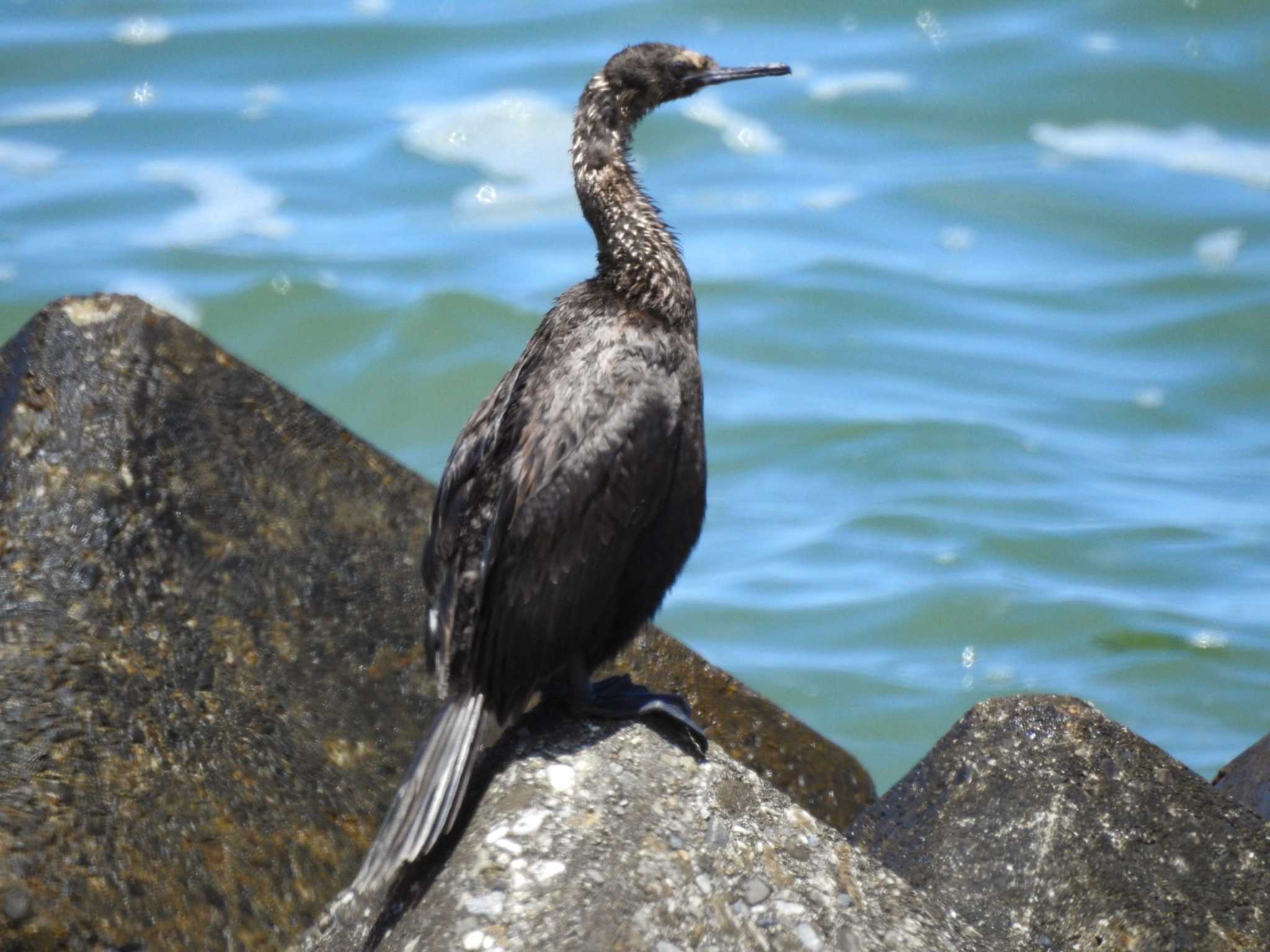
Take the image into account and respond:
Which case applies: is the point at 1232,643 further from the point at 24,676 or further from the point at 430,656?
the point at 24,676

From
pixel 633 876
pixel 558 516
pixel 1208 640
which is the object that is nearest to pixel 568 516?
pixel 558 516

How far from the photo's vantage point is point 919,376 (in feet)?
36.6

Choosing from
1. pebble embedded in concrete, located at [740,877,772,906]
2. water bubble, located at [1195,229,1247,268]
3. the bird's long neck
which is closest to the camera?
pebble embedded in concrete, located at [740,877,772,906]

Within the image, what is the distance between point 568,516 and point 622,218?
865mm

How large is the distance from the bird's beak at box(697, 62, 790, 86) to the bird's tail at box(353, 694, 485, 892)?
1.84 m

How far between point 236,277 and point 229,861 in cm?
850

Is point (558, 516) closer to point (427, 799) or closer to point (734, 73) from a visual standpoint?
point (427, 799)

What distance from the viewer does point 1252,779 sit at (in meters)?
4.52

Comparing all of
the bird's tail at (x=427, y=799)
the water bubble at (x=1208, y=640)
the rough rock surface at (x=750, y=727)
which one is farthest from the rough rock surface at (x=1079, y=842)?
the water bubble at (x=1208, y=640)

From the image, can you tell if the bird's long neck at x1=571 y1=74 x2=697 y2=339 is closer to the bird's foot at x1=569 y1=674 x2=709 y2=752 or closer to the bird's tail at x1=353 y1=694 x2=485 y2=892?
the bird's foot at x1=569 y1=674 x2=709 y2=752

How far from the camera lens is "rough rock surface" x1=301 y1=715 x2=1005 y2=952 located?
314 cm

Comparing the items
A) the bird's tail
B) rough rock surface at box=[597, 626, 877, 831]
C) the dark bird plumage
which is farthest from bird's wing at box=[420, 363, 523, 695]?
rough rock surface at box=[597, 626, 877, 831]

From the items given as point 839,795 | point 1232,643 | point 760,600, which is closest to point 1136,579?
point 1232,643

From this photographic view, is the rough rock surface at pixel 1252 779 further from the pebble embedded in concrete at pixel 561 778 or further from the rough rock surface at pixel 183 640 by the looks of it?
the rough rock surface at pixel 183 640
